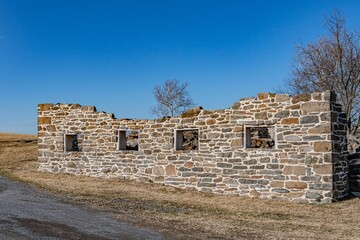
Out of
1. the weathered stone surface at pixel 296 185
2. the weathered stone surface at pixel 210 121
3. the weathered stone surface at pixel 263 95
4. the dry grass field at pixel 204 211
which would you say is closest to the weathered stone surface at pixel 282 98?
the weathered stone surface at pixel 263 95

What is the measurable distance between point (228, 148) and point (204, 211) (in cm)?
407

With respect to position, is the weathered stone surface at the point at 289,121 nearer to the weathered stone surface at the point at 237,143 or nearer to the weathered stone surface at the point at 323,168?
the weathered stone surface at the point at 323,168

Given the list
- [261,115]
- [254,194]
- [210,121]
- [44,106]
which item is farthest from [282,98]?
[44,106]

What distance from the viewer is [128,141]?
891 inches

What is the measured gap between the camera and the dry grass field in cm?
1009

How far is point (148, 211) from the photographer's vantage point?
12312 mm

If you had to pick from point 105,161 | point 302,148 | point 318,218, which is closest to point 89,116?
point 105,161

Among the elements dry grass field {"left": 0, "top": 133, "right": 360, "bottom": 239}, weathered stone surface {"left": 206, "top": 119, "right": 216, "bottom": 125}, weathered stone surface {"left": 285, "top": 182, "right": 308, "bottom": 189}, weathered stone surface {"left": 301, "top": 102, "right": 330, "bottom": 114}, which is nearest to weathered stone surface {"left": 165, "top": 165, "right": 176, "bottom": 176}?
dry grass field {"left": 0, "top": 133, "right": 360, "bottom": 239}

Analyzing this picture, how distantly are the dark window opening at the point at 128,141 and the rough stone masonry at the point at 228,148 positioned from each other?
8 centimetres

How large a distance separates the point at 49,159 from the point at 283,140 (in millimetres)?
12595

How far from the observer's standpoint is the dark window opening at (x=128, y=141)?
19859mm

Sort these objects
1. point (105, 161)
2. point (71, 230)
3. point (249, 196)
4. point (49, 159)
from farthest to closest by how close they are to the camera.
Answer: point (49, 159) → point (105, 161) → point (249, 196) → point (71, 230)

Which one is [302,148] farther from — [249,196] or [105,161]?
[105,161]

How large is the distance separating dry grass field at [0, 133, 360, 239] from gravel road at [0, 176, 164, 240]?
62cm
